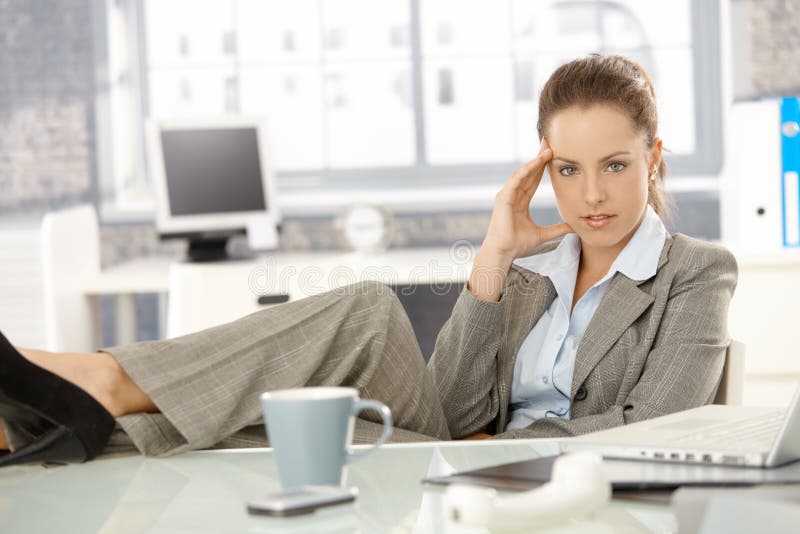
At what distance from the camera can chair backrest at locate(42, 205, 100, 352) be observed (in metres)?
2.87

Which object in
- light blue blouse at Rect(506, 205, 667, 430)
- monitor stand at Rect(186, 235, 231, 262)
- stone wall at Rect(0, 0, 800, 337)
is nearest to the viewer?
light blue blouse at Rect(506, 205, 667, 430)

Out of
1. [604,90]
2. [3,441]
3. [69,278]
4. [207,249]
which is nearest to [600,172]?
[604,90]

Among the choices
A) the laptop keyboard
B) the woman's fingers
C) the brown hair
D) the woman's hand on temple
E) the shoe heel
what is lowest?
the shoe heel

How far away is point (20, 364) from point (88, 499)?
0.26 meters

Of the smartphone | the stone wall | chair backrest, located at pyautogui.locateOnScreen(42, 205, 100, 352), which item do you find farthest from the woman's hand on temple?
the stone wall

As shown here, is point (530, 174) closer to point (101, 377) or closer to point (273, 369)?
point (273, 369)

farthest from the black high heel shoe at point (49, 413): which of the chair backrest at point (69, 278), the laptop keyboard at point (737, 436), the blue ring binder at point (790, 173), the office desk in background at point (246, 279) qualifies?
the blue ring binder at point (790, 173)

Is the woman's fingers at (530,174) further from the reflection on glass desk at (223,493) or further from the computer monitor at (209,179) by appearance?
the computer monitor at (209,179)

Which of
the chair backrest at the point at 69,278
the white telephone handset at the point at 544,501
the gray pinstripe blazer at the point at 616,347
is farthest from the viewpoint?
the chair backrest at the point at 69,278

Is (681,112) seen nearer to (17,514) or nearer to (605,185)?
(605,185)

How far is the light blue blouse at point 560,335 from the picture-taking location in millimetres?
1661

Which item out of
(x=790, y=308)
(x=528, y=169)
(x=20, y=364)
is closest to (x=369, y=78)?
(x=790, y=308)

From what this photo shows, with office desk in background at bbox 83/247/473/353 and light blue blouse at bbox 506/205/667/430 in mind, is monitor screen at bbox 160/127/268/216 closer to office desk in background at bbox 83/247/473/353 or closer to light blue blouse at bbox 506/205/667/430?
office desk in background at bbox 83/247/473/353

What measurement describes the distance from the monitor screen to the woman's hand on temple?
5.54 ft
